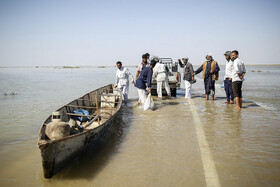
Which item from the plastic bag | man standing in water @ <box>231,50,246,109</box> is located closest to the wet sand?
man standing in water @ <box>231,50,246,109</box>

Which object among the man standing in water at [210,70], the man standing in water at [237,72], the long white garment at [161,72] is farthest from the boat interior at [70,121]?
the man standing in water at [237,72]

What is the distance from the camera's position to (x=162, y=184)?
118 inches

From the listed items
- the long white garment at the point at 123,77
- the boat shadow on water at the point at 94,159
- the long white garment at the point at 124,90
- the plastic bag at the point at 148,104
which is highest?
the long white garment at the point at 123,77

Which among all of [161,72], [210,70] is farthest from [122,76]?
[210,70]

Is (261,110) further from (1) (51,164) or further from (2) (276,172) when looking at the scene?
(1) (51,164)

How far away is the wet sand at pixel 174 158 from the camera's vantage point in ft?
10.2

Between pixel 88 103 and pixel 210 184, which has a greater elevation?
pixel 88 103

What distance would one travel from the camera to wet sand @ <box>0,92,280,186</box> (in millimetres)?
3123

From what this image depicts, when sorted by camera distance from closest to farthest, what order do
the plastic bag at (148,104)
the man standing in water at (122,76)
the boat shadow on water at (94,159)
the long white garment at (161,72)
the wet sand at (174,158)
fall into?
the wet sand at (174,158), the boat shadow on water at (94,159), the plastic bag at (148,104), the man standing in water at (122,76), the long white garment at (161,72)

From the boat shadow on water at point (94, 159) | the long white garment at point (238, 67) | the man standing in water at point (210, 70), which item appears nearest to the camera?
the boat shadow on water at point (94, 159)

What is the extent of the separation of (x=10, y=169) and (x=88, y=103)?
4038mm

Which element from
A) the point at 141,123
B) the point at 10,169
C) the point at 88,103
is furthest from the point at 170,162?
the point at 88,103

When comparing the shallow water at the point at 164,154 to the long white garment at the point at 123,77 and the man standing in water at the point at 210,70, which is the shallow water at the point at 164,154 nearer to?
the man standing in water at the point at 210,70

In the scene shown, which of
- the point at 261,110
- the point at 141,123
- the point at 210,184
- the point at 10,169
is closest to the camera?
the point at 210,184
